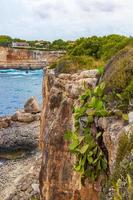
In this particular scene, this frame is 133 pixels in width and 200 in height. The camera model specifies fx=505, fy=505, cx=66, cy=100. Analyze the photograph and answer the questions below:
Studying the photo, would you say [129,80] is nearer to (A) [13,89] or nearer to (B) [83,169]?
(B) [83,169]

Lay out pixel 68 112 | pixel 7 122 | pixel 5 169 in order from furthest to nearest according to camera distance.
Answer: pixel 7 122 → pixel 5 169 → pixel 68 112

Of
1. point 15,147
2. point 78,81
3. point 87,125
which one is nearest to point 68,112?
point 78,81

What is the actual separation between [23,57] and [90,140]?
172 meters

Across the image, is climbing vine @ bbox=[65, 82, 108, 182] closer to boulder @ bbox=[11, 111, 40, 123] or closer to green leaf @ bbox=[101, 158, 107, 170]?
green leaf @ bbox=[101, 158, 107, 170]

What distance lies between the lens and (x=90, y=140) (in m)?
11.8

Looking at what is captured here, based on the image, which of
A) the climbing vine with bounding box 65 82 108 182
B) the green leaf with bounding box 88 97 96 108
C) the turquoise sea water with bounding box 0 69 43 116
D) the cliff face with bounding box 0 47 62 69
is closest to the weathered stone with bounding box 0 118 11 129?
the turquoise sea water with bounding box 0 69 43 116

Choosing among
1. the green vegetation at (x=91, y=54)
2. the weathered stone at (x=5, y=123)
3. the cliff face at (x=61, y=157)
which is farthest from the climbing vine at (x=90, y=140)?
the weathered stone at (x=5, y=123)

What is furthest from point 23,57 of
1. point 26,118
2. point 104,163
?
point 104,163

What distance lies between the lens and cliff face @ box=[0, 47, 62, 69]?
18062 cm

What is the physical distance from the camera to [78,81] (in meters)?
17.4

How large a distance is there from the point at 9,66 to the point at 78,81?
162956 mm

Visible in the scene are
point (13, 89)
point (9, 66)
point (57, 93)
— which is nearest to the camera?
point (57, 93)

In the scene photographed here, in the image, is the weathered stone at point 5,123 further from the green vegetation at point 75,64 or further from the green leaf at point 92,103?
the green leaf at point 92,103

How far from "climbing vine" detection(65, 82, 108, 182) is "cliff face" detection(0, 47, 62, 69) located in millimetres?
168024
